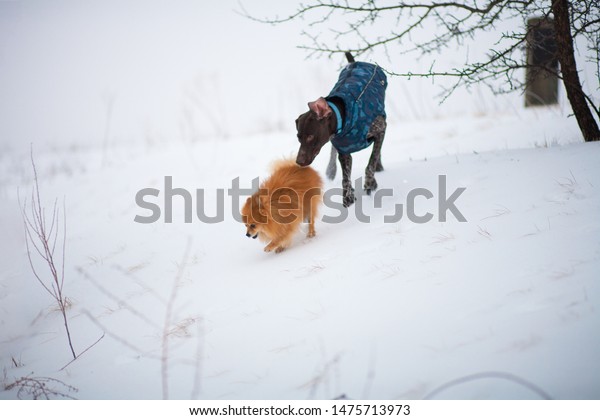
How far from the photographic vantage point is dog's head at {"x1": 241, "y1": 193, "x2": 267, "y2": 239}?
3363mm

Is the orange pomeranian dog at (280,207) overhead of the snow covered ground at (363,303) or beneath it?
overhead

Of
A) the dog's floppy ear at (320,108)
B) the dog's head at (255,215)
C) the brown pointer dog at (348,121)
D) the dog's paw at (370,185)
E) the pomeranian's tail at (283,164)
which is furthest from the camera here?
the dog's paw at (370,185)

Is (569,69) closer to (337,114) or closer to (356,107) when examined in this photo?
(356,107)

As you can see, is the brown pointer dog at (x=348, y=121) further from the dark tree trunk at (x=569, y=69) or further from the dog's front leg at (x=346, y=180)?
the dark tree trunk at (x=569, y=69)

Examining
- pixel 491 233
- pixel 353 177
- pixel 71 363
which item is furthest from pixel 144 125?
pixel 491 233

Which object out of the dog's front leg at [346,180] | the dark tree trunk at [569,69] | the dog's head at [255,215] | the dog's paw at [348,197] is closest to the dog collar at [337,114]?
the dog's front leg at [346,180]

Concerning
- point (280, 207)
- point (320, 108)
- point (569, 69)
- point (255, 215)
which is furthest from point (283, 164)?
point (569, 69)

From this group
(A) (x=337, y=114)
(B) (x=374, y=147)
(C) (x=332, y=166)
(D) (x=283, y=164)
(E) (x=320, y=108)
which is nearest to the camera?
(E) (x=320, y=108)

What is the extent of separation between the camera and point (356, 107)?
3348mm

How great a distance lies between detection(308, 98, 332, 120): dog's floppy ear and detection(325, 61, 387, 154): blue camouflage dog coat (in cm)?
35

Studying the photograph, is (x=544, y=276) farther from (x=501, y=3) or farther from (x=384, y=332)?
(x=501, y=3)

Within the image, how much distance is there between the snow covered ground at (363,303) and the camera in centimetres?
134

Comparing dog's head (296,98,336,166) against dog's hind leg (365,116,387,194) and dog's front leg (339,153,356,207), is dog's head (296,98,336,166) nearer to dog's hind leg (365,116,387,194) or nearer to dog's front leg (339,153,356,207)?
dog's front leg (339,153,356,207)

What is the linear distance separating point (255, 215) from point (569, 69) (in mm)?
3674
